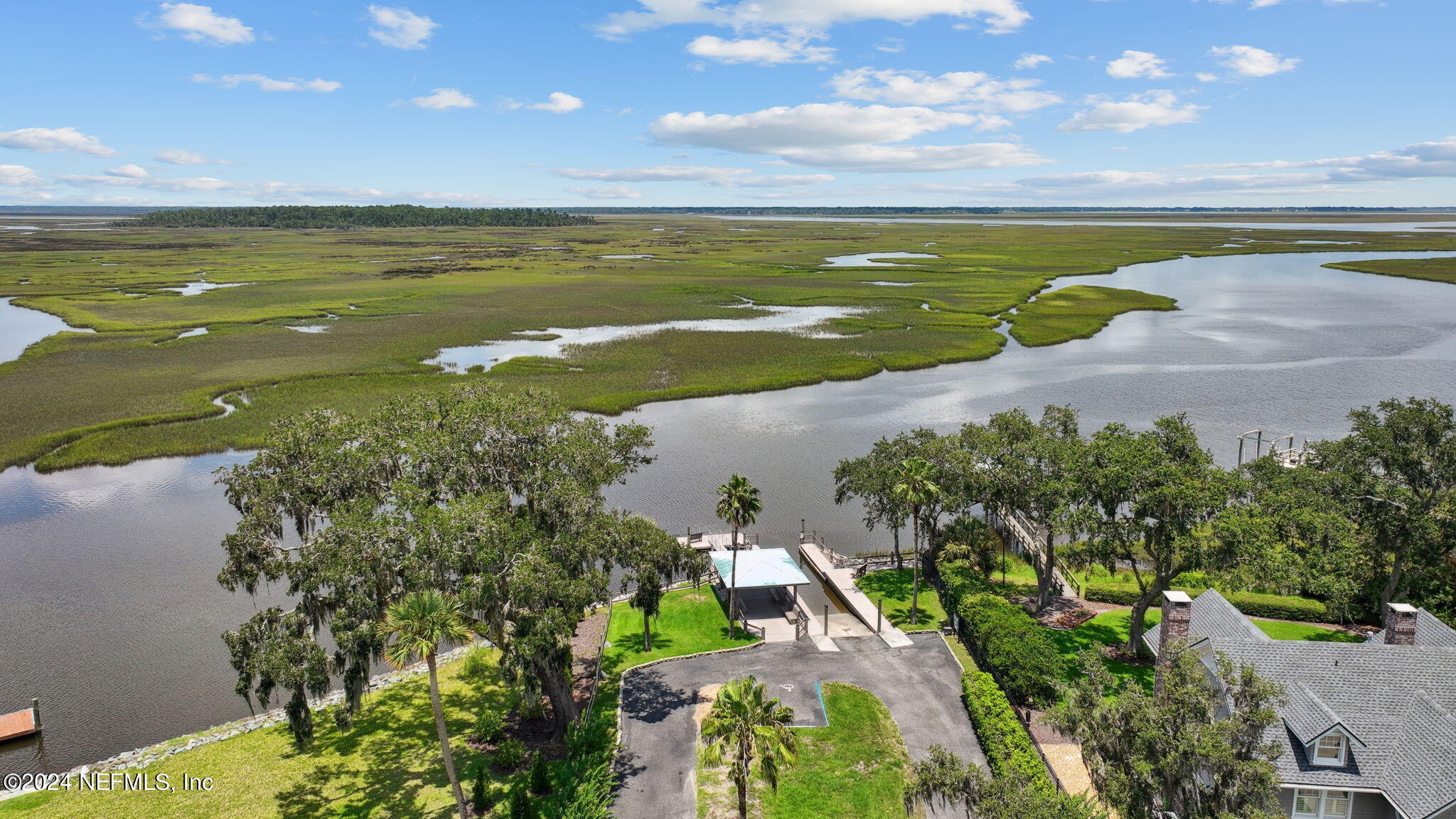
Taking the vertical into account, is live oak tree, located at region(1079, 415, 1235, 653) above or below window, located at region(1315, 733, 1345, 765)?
above

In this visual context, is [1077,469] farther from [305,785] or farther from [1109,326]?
[1109,326]

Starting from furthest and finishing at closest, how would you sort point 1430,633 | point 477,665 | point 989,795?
point 477,665 < point 1430,633 < point 989,795

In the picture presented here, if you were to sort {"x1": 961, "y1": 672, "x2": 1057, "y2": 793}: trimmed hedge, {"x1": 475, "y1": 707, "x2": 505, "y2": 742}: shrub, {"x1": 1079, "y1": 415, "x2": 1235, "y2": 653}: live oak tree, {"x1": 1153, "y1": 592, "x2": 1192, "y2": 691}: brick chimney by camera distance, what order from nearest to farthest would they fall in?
{"x1": 1153, "y1": 592, "x2": 1192, "y2": 691}: brick chimney, {"x1": 961, "y1": 672, "x2": 1057, "y2": 793}: trimmed hedge, {"x1": 475, "y1": 707, "x2": 505, "y2": 742}: shrub, {"x1": 1079, "y1": 415, "x2": 1235, "y2": 653}: live oak tree

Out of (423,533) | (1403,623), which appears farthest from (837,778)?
(1403,623)

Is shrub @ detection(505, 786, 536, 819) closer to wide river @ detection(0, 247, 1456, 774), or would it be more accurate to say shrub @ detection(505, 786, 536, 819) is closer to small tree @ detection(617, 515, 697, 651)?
small tree @ detection(617, 515, 697, 651)

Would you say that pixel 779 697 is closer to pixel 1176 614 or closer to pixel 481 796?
pixel 481 796

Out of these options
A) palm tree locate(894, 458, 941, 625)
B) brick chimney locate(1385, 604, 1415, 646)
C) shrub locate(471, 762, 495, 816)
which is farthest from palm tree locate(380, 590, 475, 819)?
brick chimney locate(1385, 604, 1415, 646)
